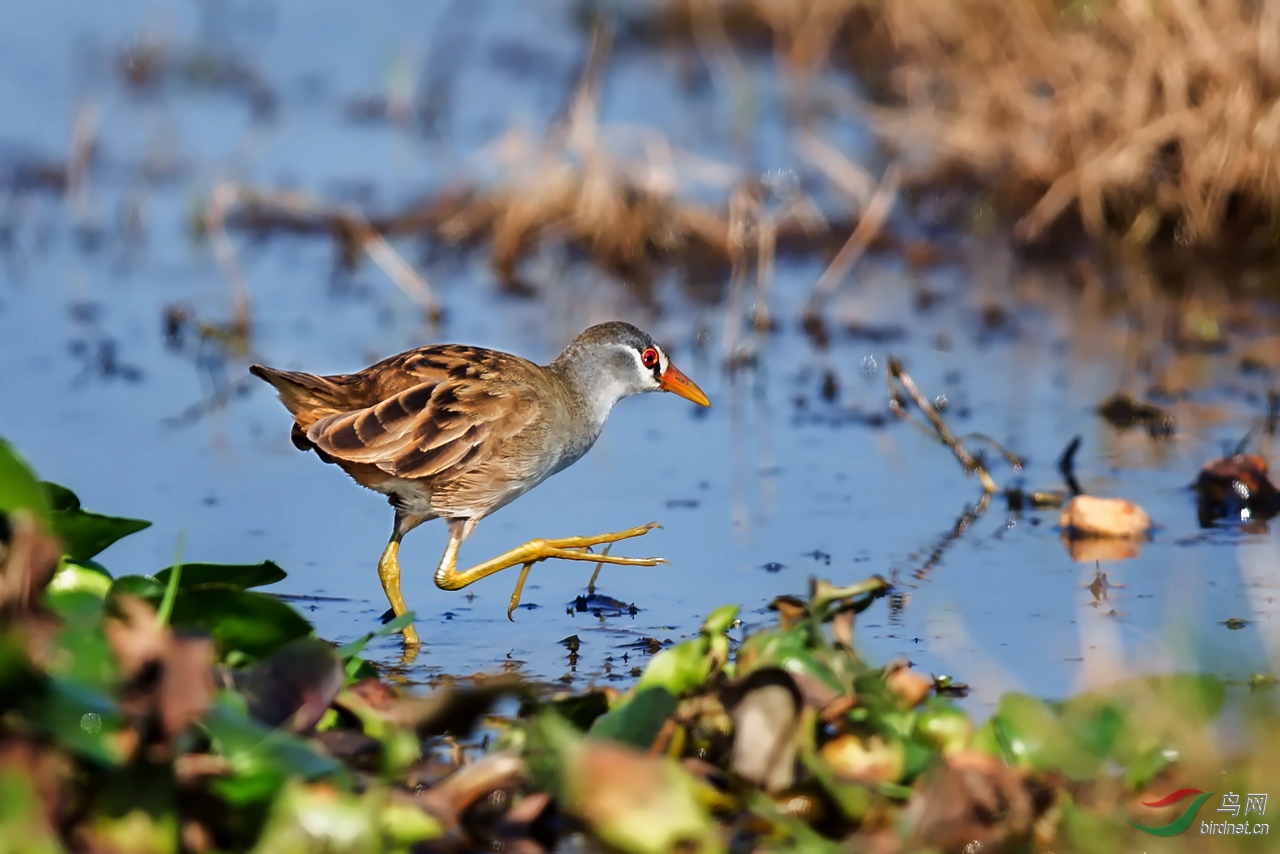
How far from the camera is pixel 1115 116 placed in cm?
866

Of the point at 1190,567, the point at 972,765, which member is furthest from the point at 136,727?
the point at 1190,567

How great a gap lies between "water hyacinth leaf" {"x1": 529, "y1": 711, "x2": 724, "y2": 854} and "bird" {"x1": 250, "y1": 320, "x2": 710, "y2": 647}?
178cm

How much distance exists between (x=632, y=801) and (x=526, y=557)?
2097mm

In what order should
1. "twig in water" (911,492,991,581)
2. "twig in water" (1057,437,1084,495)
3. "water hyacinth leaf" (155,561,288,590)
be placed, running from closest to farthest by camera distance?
"water hyacinth leaf" (155,561,288,590) < "twig in water" (911,492,991,581) < "twig in water" (1057,437,1084,495)

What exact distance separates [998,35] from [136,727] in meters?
7.90

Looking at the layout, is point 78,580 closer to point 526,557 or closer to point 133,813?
point 133,813

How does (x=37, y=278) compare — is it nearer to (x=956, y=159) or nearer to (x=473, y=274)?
(x=473, y=274)

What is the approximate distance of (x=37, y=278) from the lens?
340 inches

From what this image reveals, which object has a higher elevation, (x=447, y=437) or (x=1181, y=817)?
(x=447, y=437)

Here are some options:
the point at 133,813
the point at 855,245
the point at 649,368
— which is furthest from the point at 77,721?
the point at 855,245

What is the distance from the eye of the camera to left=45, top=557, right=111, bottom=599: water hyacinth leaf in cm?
377

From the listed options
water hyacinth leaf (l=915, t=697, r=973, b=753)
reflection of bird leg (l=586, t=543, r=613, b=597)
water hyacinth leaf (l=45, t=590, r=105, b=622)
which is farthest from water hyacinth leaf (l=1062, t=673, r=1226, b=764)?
water hyacinth leaf (l=45, t=590, r=105, b=622)

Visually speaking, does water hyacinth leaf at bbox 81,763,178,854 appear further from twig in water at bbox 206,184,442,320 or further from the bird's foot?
twig in water at bbox 206,184,442,320

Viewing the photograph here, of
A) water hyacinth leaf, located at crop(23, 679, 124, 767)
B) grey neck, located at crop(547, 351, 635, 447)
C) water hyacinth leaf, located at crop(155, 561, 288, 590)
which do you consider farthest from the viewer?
grey neck, located at crop(547, 351, 635, 447)
